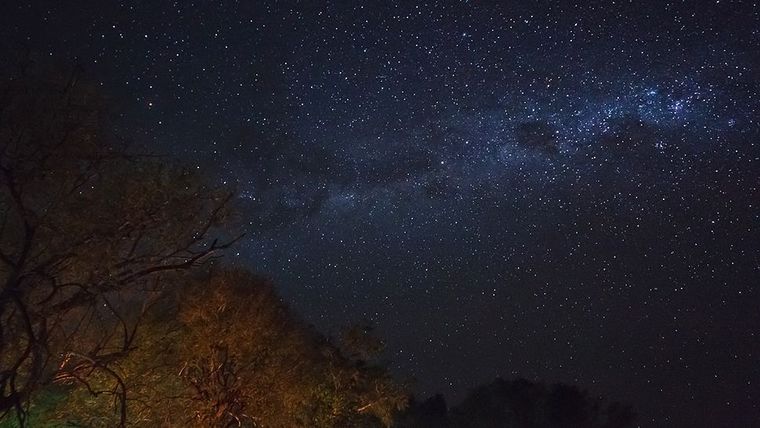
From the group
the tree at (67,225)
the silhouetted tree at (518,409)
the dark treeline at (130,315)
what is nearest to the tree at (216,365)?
the dark treeline at (130,315)

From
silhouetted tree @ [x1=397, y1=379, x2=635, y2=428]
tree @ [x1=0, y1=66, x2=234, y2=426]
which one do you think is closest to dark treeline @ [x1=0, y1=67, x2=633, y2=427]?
tree @ [x1=0, y1=66, x2=234, y2=426]

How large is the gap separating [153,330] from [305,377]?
22.7 feet

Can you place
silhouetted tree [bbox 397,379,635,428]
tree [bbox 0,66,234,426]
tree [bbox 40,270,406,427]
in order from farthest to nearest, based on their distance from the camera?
silhouetted tree [bbox 397,379,635,428] < tree [bbox 40,270,406,427] < tree [bbox 0,66,234,426]

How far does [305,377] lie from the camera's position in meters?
25.7

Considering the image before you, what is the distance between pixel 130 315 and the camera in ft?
61.0

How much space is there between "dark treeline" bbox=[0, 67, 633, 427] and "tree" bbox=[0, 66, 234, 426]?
3cm

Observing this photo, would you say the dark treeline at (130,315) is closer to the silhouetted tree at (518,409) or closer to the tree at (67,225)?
the tree at (67,225)

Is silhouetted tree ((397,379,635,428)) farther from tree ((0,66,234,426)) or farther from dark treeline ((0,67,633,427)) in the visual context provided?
tree ((0,66,234,426))

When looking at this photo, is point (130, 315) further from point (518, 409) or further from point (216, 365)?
point (518, 409)

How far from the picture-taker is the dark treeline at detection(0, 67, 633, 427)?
11875mm

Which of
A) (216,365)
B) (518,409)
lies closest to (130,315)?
(216,365)

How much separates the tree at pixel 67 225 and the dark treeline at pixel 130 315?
25mm

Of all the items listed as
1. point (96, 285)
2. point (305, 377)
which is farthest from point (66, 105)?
point (305, 377)

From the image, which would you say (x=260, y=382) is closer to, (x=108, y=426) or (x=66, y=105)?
(x=108, y=426)
